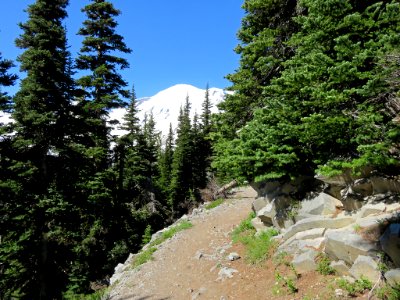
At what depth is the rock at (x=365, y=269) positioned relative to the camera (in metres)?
6.45

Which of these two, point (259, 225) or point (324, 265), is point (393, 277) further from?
point (259, 225)

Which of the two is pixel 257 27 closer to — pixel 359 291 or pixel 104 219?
pixel 359 291

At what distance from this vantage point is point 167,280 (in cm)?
1205

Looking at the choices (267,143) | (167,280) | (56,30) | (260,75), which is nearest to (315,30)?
(267,143)

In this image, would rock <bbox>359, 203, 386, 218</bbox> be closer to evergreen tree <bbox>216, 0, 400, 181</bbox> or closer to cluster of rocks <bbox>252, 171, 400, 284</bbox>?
cluster of rocks <bbox>252, 171, 400, 284</bbox>

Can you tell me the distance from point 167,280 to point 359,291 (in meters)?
7.51

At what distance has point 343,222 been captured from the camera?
8289mm

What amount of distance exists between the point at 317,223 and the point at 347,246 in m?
1.79

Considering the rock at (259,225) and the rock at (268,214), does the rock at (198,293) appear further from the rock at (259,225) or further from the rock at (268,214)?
the rock at (268,214)

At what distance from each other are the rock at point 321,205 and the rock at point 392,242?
2.52 m

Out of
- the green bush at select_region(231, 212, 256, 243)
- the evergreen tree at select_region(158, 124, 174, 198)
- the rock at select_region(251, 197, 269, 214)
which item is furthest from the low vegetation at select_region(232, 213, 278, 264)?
the evergreen tree at select_region(158, 124, 174, 198)

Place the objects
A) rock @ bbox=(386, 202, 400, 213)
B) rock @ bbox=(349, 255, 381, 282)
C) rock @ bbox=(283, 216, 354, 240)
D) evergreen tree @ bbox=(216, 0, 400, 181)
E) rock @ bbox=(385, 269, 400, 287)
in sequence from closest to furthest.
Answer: rock @ bbox=(385, 269, 400, 287)
rock @ bbox=(349, 255, 381, 282)
evergreen tree @ bbox=(216, 0, 400, 181)
rock @ bbox=(386, 202, 400, 213)
rock @ bbox=(283, 216, 354, 240)

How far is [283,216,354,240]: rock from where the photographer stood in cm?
829

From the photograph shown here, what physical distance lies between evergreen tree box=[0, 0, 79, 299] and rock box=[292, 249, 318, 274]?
1153 centimetres
